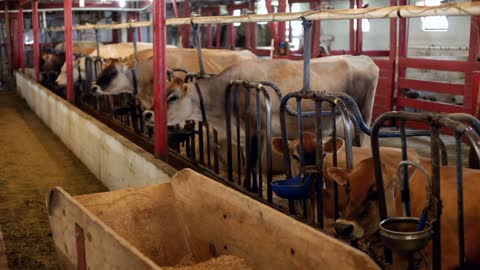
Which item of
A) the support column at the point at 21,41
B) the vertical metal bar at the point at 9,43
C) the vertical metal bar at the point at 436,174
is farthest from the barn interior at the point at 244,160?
the vertical metal bar at the point at 9,43

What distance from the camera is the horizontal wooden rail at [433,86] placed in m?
9.39

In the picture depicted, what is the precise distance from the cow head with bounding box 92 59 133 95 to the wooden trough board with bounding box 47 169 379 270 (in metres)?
5.57

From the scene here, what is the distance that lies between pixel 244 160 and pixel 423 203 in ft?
11.0

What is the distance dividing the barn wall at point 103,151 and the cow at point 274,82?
0.73 meters

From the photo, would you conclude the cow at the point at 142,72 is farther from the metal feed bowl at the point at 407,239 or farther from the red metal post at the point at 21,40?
the red metal post at the point at 21,40

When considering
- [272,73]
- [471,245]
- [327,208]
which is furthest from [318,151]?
[272,73]

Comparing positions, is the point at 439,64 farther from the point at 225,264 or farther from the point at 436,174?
the point at 436,174

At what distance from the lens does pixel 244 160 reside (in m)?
6.80

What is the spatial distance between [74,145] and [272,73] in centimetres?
350

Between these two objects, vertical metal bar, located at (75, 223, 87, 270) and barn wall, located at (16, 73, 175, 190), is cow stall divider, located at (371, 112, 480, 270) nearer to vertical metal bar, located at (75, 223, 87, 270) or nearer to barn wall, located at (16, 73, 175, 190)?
vertical metal bar, located at (75, 223, 87, 270)

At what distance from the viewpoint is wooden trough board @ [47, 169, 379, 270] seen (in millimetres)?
2941

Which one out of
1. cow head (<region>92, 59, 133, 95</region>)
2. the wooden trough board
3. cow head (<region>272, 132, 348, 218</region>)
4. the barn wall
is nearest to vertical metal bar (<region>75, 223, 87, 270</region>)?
the wooden trough board

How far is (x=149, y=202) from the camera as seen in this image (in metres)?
4.20

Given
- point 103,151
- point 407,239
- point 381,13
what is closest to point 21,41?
point 103,151
